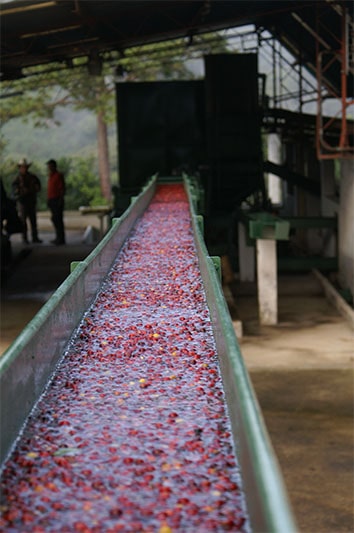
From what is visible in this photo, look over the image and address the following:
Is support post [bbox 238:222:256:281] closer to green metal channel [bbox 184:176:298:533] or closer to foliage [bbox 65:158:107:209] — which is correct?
foliage [bbox 65:158:107:209]

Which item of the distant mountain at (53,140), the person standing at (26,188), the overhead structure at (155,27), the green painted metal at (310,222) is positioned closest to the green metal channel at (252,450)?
the overhead structure at (155,27)

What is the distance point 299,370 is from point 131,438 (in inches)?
323

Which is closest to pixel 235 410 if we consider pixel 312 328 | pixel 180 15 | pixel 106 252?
pixel 106 252

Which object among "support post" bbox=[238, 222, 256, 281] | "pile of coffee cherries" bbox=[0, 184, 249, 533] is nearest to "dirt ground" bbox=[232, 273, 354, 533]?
"support post" bbox=[238, 222, 256, 281]

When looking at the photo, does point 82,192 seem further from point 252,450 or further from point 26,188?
point 252,450

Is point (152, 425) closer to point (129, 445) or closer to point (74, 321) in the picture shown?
point (129, 445)

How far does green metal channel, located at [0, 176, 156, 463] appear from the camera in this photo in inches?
116

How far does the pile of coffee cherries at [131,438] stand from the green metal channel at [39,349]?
0.17ft

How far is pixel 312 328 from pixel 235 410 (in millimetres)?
10724

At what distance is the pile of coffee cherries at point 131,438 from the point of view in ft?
8.05

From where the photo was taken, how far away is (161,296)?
5113 mm

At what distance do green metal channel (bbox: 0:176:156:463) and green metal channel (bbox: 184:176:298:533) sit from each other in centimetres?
70

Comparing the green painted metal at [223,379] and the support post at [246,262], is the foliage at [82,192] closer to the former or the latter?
the support post at [246,262]

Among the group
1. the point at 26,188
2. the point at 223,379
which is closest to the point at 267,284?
the point at 26,188
